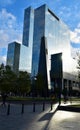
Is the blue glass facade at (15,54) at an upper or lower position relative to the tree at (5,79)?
upper

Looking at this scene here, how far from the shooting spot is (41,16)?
7121 inches

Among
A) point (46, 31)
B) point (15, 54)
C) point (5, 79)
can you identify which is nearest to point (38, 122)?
point (5, 79)

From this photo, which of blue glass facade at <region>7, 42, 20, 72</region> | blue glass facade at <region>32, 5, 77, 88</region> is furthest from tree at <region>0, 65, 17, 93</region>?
blue glass facade at <region>7, 42, 20, 72</region>

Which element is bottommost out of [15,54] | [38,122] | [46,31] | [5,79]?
[38,122]

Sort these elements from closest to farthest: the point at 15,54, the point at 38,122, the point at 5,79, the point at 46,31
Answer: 1. the point at 38,122
2. the point at 5,79
3. the point at 46,31
4. the point at 15,54

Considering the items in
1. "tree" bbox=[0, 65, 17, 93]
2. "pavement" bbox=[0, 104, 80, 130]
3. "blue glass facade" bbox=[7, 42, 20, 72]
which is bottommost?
"pavement" bbox=[0, 104, 80, 130]

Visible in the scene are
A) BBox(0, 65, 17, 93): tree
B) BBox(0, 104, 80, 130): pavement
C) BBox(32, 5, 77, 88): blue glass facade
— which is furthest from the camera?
BBox(32, 5, 77, 88): blue glass facade

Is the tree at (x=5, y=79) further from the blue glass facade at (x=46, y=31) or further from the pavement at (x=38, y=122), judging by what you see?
the blue glass facade at (x=46, y=31)

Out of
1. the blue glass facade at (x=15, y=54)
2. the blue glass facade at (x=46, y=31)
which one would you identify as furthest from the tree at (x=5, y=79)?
the blue glass facade at (x=15, y=54)

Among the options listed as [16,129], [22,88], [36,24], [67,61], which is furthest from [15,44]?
[16,129]

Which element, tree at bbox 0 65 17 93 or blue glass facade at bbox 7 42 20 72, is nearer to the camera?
tree at bbox 0 65 17 93

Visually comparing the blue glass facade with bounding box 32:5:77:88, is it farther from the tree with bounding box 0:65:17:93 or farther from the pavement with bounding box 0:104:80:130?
the pavement with bounding box 0:104:80:130

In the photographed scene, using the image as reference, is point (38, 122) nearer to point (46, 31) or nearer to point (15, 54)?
point (46, 31)

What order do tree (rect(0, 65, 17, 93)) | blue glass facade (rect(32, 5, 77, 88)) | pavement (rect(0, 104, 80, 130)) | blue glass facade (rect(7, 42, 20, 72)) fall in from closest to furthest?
pavement (rect(0, 104, 80, 130)) < tree (rect(0, 65, 17, 93)) < blue glass facade (rect(32, 5, 77, 88)) < blue glass facade (rect(7, 42, 20, 72))
